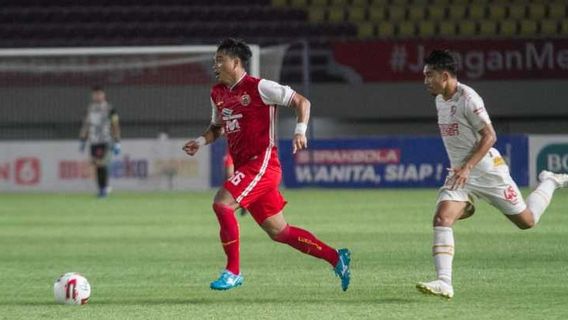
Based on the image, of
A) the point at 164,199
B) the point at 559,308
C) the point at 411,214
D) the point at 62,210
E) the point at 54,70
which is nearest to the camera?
the point at 559,308

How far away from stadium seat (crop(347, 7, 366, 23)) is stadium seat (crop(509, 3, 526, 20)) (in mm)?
3357

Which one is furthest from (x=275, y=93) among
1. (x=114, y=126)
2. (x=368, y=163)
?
(x=368, y=163)

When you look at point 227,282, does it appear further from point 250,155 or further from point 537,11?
point 537,11

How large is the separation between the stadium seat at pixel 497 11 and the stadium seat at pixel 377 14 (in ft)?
8.02

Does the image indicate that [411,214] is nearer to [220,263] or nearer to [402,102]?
[220,263]

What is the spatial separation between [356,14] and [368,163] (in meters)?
6.99

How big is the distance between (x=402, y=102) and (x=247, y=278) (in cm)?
1682

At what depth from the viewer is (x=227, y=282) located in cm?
923

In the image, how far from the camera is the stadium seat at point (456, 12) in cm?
2977

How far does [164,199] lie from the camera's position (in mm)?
22125

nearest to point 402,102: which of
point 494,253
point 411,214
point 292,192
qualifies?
point 292,192

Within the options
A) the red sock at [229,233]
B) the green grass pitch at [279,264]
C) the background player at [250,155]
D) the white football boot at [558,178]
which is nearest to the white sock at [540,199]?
the white football boot at [558,178]

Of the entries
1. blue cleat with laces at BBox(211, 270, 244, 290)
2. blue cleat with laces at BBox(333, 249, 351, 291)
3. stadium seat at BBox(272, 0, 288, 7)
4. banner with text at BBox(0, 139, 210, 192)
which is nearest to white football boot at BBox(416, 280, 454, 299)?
blue cleat with laces at BBox(333, 249, 351, 291)

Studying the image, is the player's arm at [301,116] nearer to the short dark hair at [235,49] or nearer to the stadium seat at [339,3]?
the short dark hair at [235,49]
